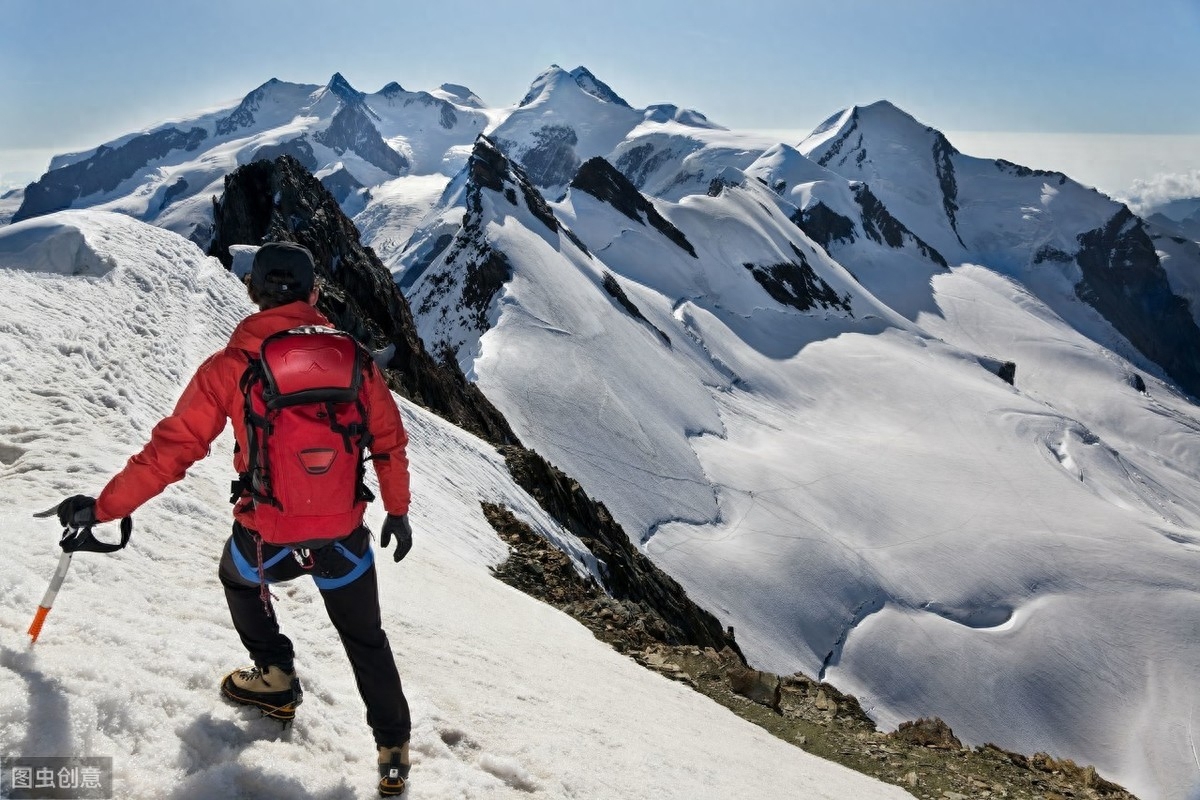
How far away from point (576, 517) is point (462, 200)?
162 meters

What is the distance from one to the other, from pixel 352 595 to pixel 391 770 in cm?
99

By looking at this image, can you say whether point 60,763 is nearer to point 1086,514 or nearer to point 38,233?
point 38,233

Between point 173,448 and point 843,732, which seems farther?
point 843,732

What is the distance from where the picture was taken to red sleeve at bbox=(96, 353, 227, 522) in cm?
386

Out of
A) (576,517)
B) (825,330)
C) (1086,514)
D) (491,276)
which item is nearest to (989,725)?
(576,517)

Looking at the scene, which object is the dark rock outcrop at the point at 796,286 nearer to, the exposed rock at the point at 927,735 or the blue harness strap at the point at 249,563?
the exposed rock at the point at 927,735

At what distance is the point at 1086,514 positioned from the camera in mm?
52281

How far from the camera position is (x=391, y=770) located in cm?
427

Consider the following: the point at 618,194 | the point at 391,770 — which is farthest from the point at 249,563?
the point at 618,194

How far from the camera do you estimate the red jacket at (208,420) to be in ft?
12.7

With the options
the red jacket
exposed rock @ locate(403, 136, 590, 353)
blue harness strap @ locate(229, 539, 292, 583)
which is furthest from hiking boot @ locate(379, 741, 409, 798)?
exposed rock @ locate(403, 136, 590, 353)

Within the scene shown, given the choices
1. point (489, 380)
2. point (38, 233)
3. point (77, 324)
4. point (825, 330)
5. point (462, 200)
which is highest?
point (462, 200)

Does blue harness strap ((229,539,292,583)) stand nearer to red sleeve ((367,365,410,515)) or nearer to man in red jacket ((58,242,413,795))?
man in red jacket ((58,242,413,795))

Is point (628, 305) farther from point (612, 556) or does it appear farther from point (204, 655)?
point (204, 655)
